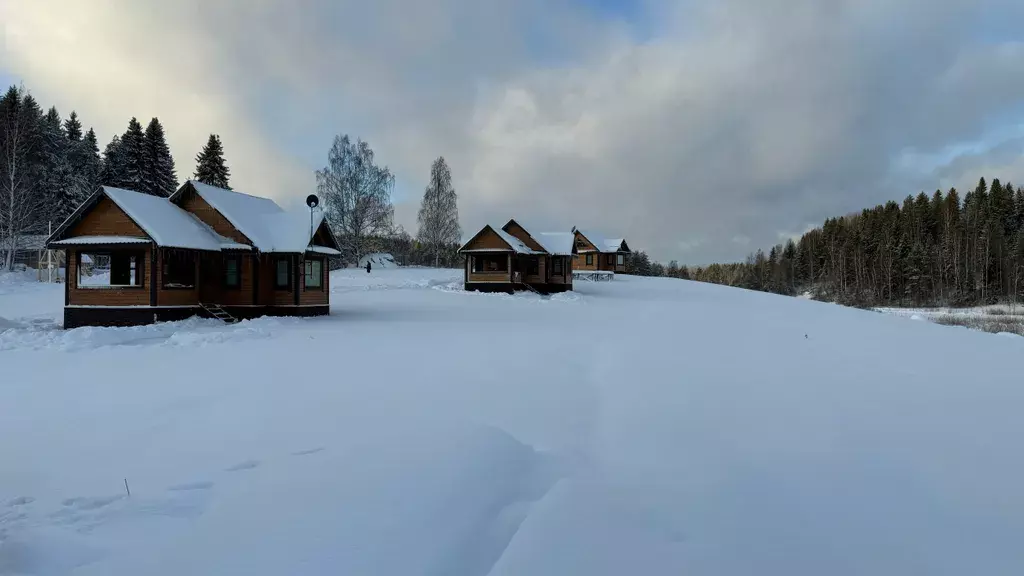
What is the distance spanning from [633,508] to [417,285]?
114ft

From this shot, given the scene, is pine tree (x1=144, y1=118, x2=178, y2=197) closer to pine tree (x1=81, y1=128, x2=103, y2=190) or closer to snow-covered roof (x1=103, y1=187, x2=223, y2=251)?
pine tree (x1=81, y1=128, x2=103, y2=190)

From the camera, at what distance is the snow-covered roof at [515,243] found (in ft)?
118

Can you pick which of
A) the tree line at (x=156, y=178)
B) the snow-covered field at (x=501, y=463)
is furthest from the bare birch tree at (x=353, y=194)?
the snow-covered field at (x=501, y=463)

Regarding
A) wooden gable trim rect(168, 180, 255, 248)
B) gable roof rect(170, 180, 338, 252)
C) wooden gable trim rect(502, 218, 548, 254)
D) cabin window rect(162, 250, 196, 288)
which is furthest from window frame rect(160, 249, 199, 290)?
wooden gable trim rect(502, 218, 548, 254)

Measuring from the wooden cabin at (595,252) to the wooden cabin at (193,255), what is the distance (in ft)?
124

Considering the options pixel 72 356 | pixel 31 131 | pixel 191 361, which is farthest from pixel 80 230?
pixel 31 131

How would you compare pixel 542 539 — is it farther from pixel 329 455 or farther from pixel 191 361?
pixel 191 361

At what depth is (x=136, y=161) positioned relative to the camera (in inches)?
1815

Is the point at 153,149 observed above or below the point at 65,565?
above

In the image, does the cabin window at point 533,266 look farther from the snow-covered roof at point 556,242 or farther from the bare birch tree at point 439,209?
the bare birch tree at point 439,209

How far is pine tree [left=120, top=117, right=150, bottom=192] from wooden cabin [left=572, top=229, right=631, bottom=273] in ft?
127

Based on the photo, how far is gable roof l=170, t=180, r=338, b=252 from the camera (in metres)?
21.1

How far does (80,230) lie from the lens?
19.3 m

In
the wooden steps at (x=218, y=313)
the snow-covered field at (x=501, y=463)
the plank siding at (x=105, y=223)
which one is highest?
the plank siding at (x=105, y=223)
